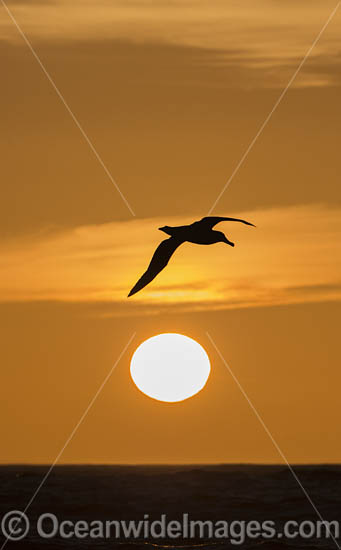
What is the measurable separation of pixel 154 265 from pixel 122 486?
3949 cm

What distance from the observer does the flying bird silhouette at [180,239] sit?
1844 cm

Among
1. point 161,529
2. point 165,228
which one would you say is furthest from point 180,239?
point 161,529

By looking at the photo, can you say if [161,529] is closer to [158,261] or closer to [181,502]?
[181,502]

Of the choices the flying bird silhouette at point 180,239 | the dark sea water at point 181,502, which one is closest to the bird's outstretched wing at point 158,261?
the flying bird silhouette at point 180,239

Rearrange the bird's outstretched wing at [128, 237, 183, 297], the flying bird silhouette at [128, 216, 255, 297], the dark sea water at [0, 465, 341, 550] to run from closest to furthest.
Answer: the flying bird silhouette at [128, 216, 255, 297] → the bird's outstretched wing at [128, 237, 183, 297] → the dark sea water at [0, 465, 341, 550]

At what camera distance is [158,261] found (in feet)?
64.3

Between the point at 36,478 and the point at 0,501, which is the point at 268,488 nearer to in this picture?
the point at 0,501

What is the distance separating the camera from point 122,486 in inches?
2280

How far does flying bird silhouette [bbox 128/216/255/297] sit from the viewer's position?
18.4m

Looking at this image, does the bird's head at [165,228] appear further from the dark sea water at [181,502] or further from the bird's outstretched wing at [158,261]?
the dark sea water at [181,502]

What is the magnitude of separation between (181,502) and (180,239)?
2906 cm

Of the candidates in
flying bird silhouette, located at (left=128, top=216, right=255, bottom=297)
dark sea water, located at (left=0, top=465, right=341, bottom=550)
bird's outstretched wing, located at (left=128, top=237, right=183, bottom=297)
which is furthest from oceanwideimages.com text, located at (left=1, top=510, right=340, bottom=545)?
flying bird silhouette, located at (left=128, top=216, right=255, bottom=297)

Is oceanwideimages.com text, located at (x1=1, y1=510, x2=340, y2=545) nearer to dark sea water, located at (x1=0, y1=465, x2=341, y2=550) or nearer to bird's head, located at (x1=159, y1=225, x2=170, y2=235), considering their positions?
dark sea water, located at (x1=0, y1=465, x2=341, y2=550)

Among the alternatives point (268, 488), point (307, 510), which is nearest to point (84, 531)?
point (307, 510)
